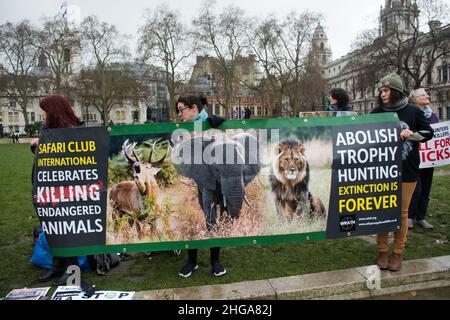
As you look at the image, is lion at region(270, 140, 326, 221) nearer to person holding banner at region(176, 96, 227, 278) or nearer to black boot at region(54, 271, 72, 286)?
person holding banner at region(176, 96, 227, 278)

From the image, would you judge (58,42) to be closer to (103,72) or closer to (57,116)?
(103,72)

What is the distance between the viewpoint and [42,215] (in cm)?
362

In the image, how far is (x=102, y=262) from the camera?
13.4 feet

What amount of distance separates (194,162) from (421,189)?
13.1ft

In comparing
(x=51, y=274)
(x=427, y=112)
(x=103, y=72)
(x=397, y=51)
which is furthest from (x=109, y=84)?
(x=51, y=274)

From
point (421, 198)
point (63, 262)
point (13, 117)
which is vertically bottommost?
point (63, 262)

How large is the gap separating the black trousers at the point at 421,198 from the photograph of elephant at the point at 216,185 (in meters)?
2.34

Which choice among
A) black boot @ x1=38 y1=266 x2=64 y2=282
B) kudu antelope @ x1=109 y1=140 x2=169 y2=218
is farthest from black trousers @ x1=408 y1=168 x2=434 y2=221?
black boot @ x1=38 y1=266 x2=64 y2=282

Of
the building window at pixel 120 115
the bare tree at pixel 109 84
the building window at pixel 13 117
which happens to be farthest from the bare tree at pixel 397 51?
the building window at pixel 13 117

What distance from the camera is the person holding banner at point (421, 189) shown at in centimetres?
527

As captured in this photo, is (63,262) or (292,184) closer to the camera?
(292,184)

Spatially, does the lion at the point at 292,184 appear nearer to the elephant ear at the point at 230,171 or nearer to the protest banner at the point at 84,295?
the elephant ear at the point at 230,171

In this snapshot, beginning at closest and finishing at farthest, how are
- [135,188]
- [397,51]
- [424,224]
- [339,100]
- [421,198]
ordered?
Result: 1. [135,188]
2. [339,100]
3. [424,224]
4. [421,198]
5. [397,51]
